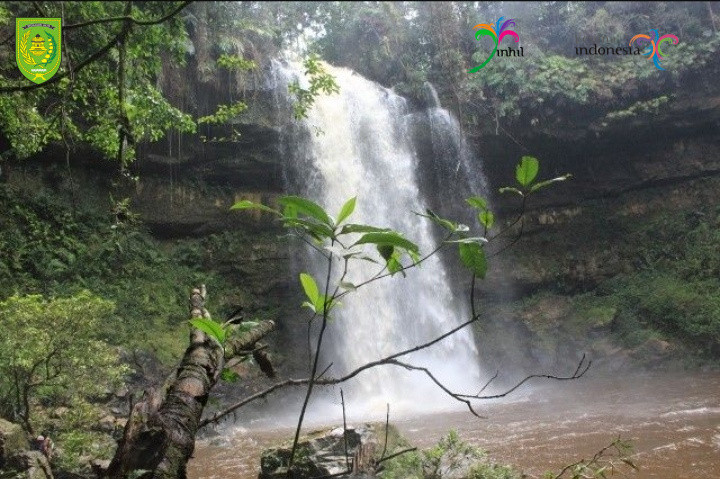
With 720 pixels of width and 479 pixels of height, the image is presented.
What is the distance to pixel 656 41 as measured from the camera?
13.7 m

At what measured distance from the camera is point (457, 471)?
4008mm

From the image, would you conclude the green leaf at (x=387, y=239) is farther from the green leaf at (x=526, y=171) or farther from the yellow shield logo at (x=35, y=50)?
the yellow shield logo at (x=35, y=50)

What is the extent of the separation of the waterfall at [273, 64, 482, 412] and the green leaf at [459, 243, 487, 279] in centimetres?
1080

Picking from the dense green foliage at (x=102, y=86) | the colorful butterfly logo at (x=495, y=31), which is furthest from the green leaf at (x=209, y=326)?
the colorful butterfly logo at (x=495, y=31)

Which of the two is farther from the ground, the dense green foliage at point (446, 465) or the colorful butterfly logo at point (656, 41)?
the colorful butterfly logo at point (656, 41)

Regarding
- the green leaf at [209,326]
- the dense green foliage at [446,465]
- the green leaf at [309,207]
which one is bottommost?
the dense green foliage at [446,465]

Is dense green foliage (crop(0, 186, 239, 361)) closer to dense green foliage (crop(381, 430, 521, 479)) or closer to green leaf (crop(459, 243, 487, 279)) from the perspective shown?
dense green foliage (crop(381, 430, 521, 479))

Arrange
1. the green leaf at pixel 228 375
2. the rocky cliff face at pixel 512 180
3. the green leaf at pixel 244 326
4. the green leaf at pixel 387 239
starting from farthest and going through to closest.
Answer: the rocky cliff face at pixel 512 180 → the green leaf at pixel 228 375 → the green leaf at pixel 244 326 → the green leaf at pixel 387 239

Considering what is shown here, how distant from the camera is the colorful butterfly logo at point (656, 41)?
521 inches

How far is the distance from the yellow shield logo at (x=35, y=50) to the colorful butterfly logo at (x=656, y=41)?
1420cm

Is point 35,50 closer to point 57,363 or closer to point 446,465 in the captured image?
point 57,363

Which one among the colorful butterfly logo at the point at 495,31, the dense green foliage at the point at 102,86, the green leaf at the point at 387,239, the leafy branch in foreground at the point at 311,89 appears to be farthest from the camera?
the colorful butterfly logo at the point at 495,31

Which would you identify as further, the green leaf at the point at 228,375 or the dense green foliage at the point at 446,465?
the dense green foliage at the point at 446,465

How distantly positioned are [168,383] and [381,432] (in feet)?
12.5
